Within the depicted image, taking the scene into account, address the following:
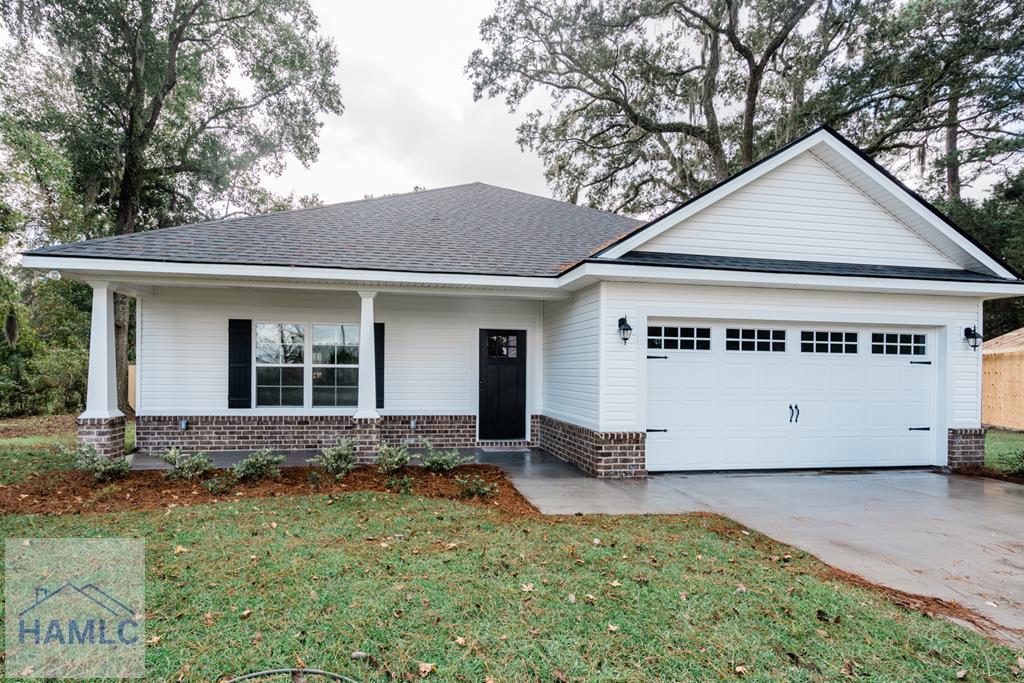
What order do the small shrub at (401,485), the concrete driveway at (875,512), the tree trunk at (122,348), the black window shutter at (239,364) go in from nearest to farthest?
the concrete driveway at (875,512) → the small shrub at (401,485) → the black window shutter at (239,364) → the tree trunk at (122,348)

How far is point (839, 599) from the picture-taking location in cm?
360

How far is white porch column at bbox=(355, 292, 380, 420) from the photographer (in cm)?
801

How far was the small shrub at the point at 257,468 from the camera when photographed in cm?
677

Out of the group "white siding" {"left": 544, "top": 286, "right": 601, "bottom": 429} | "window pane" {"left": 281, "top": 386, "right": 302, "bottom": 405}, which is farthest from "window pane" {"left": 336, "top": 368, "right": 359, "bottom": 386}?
"white siding" {"left": 544, "top": 286, "right": 601, "bottom": 429}


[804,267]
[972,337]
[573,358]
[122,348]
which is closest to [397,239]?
[573,358]

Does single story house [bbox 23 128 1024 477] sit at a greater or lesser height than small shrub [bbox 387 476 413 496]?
greater

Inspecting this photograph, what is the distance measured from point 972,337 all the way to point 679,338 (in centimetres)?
472

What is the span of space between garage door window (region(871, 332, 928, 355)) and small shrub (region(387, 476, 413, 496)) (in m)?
7.45

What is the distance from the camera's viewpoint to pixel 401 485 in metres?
6.55

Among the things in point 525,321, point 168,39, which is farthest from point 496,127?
point 525,321

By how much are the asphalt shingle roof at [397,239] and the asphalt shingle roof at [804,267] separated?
1648mm

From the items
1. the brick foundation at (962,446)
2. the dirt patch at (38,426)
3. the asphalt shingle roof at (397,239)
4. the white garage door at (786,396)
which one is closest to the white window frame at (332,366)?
the asphalt shingle roof at (397,239)

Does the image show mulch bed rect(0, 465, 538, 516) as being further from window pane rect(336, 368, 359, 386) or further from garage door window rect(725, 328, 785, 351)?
garage door window rect(725, 328, 785, 351)

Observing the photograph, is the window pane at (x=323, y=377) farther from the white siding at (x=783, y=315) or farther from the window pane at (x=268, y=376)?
the white siding at (x=783, y=315)
